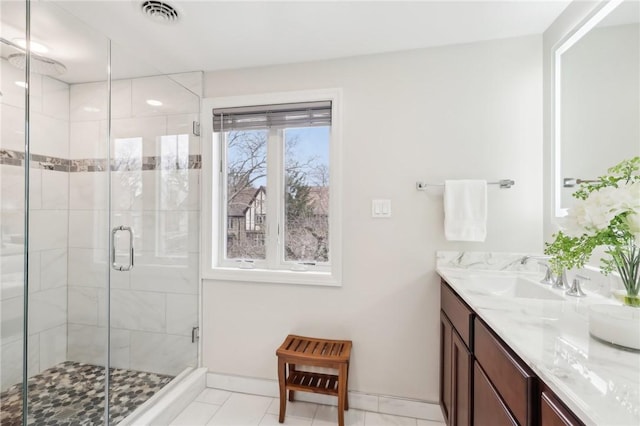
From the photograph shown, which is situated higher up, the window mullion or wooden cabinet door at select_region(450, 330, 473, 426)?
the window mullion

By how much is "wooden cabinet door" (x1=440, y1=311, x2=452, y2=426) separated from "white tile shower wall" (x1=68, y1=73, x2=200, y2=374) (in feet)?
5.54

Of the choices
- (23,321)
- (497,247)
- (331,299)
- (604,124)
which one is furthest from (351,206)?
(23,321)

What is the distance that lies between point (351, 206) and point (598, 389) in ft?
4.71

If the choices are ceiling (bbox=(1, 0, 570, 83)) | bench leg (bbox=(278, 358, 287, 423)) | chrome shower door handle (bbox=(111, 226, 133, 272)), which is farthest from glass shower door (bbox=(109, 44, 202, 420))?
bench leg (bbox=(278, 358, 287, 423))

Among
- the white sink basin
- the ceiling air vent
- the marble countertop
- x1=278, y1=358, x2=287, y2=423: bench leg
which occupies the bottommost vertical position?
x1=278, y1=358, x2=287, y2=423: bench leg

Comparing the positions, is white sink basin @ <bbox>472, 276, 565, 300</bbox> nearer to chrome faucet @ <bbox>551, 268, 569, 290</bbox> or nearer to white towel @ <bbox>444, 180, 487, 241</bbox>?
chrome faucet @ <bbox>551, 268, 569, 290</bbox>

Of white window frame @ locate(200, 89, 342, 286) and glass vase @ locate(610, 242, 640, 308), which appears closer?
glass vase @ locate(610, 242, 640, 308)

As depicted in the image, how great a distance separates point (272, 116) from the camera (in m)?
2.03

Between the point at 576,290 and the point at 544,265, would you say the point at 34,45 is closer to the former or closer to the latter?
the point at 576,290

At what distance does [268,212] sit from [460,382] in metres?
1.52

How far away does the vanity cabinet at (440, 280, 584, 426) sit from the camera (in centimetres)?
72

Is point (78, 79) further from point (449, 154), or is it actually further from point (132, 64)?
point (449, 154)

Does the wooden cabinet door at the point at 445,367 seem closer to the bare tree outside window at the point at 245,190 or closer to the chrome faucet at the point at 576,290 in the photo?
the chrome faucet at the point at 576,290

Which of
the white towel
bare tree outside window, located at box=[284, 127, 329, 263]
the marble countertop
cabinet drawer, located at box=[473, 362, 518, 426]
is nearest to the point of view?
the marble countertop
